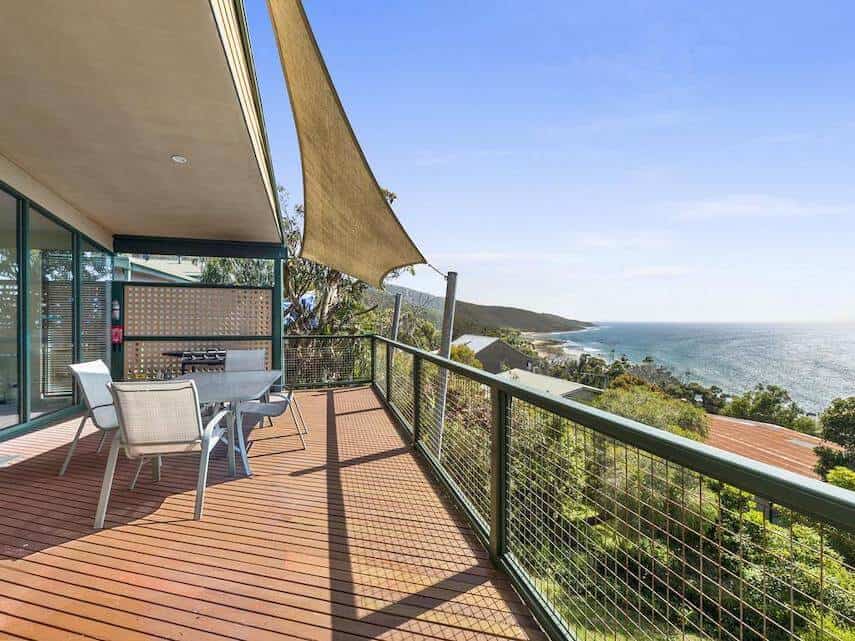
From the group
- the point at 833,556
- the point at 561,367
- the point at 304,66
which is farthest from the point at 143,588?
the point at 561,367

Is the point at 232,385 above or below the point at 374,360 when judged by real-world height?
above

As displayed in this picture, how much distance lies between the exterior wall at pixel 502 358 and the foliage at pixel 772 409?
60.2 feet

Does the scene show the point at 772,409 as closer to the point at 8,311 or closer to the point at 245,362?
the point at 245,362

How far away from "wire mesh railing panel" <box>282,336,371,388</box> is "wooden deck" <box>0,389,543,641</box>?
4.23 meters

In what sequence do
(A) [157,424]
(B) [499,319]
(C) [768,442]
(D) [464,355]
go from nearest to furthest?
(A) [157,424]
(D) [464,355]
(B) [499,319]
(C) [768,442]

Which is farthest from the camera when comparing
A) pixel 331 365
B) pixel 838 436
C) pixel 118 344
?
pixel 838 436

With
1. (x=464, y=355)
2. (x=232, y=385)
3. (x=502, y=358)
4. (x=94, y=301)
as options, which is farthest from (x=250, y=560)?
(x=502, y=358)

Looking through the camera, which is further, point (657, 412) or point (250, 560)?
point (657, 412)

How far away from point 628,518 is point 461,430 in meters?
1.30

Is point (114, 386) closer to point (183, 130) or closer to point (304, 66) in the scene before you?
point (183, 130)

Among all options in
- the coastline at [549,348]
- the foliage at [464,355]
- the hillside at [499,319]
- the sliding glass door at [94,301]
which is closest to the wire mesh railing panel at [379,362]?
the sliding glass door at [94,301]

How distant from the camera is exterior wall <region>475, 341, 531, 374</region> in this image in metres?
41.3

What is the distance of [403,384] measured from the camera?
5.64 metres

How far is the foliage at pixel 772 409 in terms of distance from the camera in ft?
117
